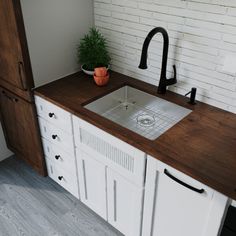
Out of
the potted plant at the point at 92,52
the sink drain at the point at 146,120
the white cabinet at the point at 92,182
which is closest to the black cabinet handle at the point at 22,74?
the potted plant at the point at 92,52

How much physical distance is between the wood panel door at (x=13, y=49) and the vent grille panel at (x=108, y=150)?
1.61ft

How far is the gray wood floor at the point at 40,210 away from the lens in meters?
1.94

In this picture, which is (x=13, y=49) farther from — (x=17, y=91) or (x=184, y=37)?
(x=184, y=37)

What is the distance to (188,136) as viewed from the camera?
1396mm

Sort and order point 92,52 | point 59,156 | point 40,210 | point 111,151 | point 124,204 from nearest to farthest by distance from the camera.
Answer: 1. point 111,151
2. point 124,204
3. point 92,52
4. point 59,156
5. point 40,210

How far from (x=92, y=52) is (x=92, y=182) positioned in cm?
81

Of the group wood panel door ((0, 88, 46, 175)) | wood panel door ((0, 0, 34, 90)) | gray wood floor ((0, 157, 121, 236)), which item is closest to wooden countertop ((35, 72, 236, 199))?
wood panel door ((0, 0, 34, 90))

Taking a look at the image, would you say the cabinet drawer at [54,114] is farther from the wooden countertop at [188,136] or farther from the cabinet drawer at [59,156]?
the cabinet drawer at [59,156]

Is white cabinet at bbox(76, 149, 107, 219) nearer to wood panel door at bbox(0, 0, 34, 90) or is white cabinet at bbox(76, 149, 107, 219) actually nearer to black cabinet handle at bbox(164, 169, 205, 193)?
black cabinet handle at bbox(164, 169, 205, 193)

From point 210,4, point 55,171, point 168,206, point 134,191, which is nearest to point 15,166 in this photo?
point 55,171

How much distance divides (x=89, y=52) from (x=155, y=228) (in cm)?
112

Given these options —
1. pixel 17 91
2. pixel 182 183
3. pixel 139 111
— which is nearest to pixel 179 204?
pixel 182 183

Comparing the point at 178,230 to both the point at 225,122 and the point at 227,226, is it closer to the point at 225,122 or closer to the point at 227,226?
the point at 227,226

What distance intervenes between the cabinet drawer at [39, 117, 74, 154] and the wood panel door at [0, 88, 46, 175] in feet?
0.17
